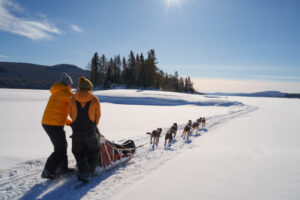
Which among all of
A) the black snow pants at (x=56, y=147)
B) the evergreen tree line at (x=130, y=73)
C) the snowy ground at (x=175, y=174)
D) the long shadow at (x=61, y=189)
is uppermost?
the evergreen tree line at (x=130, y=73)

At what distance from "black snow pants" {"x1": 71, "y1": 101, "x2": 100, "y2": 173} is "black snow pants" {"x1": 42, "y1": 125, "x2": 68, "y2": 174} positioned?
1.25 ft

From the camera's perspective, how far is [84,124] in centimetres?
311

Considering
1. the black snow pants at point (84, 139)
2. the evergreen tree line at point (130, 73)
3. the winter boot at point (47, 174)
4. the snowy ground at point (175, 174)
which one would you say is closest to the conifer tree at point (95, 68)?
the evergreen tree line at point (130, 73)

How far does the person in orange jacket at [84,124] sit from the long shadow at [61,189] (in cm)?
20

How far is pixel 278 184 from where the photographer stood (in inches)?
120

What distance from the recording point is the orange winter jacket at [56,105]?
129 inches

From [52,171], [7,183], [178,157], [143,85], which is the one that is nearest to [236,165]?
[178,157]

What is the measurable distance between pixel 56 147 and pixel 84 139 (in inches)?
26.4

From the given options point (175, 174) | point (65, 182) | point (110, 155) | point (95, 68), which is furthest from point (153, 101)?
point (95, 68)

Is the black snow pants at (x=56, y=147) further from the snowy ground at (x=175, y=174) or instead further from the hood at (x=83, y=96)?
the hood at (x=83, y=96)

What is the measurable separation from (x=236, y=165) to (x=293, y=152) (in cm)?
234

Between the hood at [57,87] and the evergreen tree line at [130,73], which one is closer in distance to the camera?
the hood at [57,87]

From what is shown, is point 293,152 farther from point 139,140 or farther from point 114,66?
point 114,66

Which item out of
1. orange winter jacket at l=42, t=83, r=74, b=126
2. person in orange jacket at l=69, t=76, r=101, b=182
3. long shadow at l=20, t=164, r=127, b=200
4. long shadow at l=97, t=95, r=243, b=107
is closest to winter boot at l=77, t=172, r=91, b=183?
person in orange jacket at l=69, t=76, r=101, b=182
